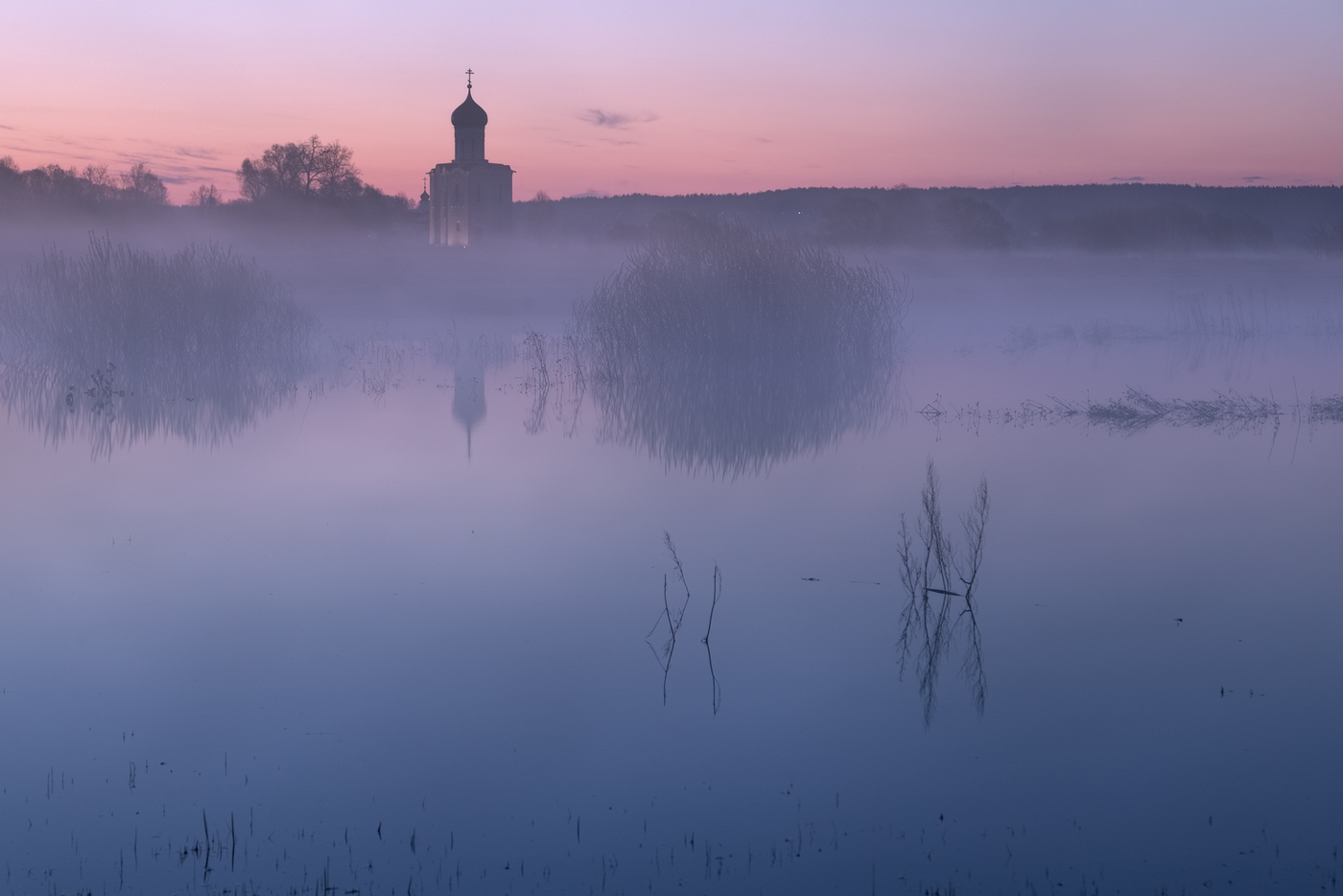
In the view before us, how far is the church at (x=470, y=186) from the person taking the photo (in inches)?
2638

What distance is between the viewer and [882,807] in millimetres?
3881

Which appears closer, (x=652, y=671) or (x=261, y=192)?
(x=652, y=671)

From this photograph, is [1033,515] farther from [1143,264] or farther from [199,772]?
[1143,264]

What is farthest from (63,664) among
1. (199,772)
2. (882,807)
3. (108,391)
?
(108,391)

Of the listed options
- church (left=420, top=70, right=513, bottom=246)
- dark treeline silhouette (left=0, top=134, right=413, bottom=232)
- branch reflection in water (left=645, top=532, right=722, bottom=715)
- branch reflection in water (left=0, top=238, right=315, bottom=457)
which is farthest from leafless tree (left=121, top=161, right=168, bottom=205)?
branch reflection in water (left=645, top=532, right=722, bottom=715)

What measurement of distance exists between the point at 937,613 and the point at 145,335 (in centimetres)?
1635

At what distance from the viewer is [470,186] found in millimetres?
66750

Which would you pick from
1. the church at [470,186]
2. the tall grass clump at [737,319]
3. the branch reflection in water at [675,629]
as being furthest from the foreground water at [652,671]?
the church at [470,186]

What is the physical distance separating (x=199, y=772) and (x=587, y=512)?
506cm

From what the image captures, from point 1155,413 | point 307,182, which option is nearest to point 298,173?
point 307,182

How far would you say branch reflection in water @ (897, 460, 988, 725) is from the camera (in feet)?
17.1

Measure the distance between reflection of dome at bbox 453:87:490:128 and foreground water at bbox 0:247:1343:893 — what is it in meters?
58.8

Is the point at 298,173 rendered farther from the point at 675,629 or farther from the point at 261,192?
the point at 675,629

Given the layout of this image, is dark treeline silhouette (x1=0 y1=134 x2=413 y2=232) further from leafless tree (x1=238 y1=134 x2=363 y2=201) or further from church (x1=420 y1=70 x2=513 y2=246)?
church (x1=420 y1=70 x2=513 y2=246)
